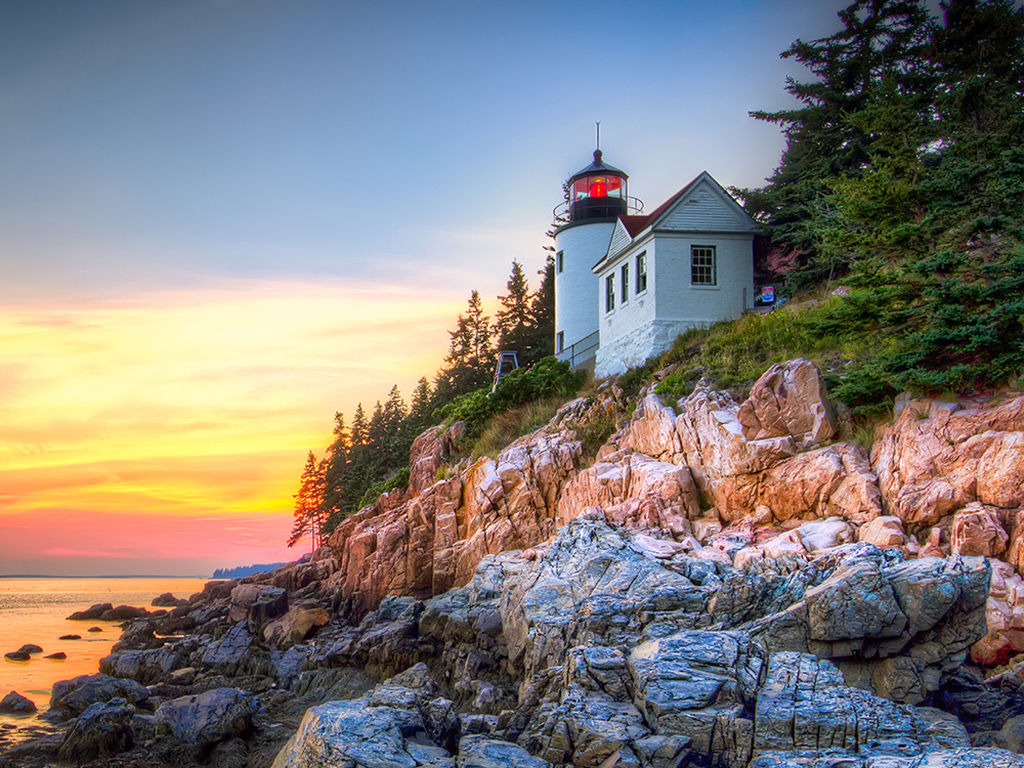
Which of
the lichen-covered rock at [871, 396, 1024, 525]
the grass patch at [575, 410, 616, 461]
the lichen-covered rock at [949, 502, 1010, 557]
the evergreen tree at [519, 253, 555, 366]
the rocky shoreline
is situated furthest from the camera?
the evergreen tree at [519, 253, 555, 366]

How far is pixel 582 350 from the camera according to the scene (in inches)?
1371

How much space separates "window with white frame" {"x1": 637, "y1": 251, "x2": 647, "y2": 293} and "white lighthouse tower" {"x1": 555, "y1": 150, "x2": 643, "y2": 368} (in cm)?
643

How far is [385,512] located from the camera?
3328 cm

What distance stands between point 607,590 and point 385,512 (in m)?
20.7

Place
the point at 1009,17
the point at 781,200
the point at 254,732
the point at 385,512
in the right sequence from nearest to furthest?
the point at 254,732
the point at 1009,17
the point at 781,200
the point at 385,512

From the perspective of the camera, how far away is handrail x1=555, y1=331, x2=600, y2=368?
34.1 meters

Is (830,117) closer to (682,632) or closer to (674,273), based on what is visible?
(674,273)

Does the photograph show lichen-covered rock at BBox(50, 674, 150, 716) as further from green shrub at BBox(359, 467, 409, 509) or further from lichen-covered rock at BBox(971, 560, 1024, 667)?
lichen-covered rock at BBox(971, 560, 1024, 667)

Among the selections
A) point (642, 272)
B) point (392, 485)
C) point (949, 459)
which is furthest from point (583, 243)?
point (949, 459)

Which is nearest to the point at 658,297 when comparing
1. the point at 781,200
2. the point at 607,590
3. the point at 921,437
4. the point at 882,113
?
the point at 781,200

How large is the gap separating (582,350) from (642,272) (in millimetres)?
6614

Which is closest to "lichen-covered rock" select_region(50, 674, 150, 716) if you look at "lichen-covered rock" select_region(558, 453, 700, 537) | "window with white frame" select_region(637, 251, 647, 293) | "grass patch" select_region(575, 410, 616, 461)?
"lichen-covered rock" select_region(558, 453, 700, 537)

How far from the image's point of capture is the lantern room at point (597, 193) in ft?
125

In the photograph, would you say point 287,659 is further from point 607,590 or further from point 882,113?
point 882,113
